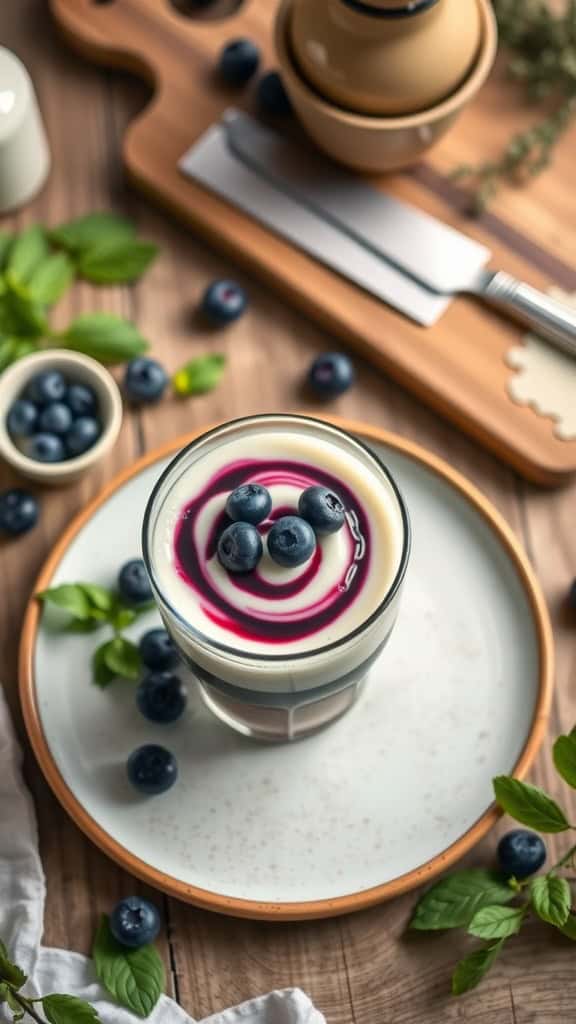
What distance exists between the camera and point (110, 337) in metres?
1.74

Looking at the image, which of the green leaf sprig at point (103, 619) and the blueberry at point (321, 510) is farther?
the green leaf sprig at point (103, 619)

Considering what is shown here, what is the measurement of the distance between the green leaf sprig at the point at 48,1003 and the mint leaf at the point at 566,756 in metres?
0.57

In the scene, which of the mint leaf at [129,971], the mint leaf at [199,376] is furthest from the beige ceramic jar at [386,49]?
the mint leaf at [129,971]

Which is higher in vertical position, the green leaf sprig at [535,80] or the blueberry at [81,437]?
the green leaf sprig at [535,80]

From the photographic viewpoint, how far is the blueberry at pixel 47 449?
1.66m

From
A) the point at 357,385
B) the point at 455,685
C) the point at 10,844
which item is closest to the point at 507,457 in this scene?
the point at 357,385

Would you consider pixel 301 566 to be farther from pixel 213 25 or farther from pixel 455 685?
pixel 213 25

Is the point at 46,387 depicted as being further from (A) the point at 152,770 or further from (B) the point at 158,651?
(A) the point at 152,770

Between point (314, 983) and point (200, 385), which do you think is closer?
point (314, 983)

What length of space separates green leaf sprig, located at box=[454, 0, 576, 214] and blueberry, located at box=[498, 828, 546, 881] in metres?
0.90

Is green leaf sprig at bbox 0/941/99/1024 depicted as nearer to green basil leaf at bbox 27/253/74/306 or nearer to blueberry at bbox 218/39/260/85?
green basil leaf at bbox 27/253/74/306

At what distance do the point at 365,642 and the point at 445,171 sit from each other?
0.88 m

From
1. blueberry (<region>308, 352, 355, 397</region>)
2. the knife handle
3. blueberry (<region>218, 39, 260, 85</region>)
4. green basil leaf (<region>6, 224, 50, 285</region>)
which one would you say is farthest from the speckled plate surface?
blueberry (<region>218, 39, 260, 85</region>)

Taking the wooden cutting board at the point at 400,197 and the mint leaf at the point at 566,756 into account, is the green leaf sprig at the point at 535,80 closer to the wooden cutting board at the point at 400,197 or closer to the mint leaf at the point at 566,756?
the wooden cutting board at the point at 400,197
